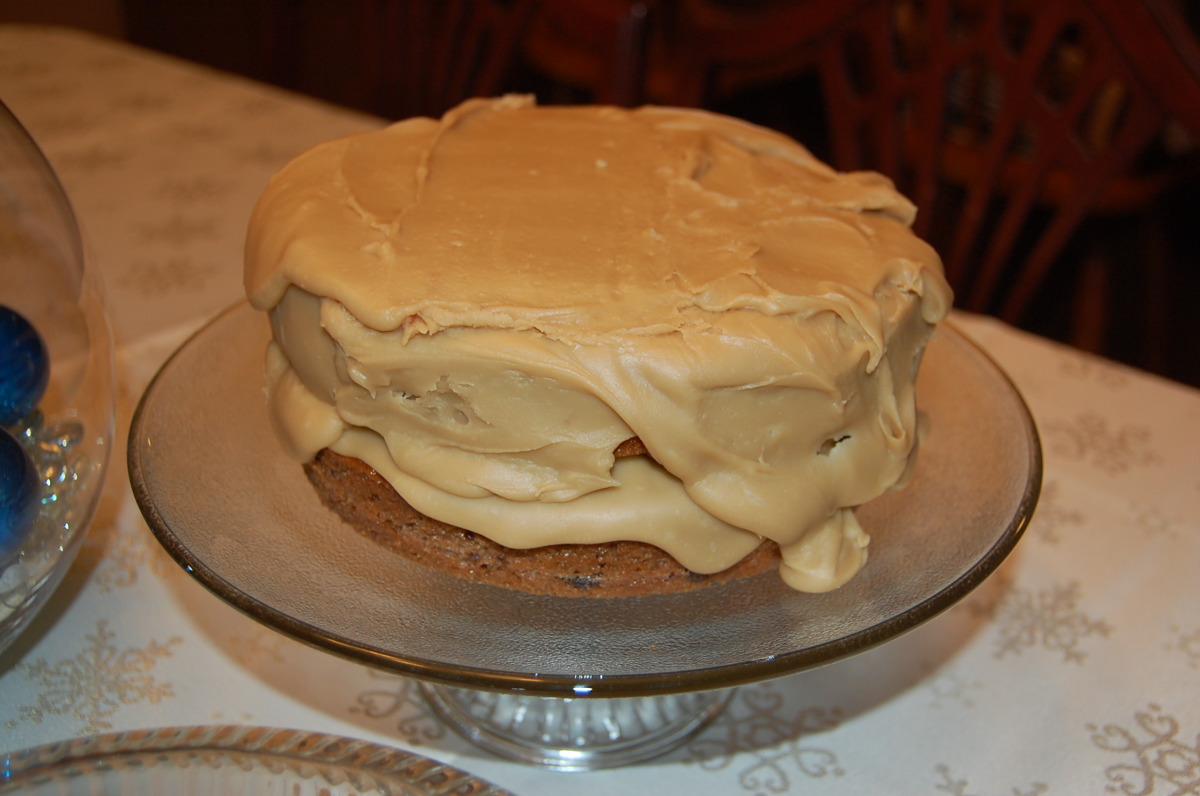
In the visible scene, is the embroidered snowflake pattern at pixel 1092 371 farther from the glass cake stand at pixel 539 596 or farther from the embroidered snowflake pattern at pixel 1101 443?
the glass cake stand at pixel 539 596

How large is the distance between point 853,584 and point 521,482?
253 mm

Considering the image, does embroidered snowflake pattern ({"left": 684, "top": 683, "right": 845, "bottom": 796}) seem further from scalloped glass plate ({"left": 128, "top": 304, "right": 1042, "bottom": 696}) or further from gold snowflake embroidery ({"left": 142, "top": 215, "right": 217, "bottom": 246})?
gold snowflake embroidery ({"left": 142, "top": 215, "right": 217, "bottom": 246})

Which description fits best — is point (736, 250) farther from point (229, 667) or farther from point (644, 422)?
point (229, 667)

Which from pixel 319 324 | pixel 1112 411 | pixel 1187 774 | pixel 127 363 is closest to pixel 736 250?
pixel 319 324

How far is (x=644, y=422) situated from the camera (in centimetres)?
73

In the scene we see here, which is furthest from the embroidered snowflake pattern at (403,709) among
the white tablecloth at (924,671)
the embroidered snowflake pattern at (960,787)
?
the embroidered snowflake pattern at (960,787)

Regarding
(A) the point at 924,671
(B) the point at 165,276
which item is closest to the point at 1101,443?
(A) the point at 924,671

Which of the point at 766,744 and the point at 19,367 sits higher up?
the point at 19,367

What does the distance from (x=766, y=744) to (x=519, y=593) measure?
0.24 metres

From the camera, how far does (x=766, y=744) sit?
890mm

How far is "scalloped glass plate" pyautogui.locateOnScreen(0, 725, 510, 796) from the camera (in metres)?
0.65

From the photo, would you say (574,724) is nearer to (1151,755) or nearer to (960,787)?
(960,787)

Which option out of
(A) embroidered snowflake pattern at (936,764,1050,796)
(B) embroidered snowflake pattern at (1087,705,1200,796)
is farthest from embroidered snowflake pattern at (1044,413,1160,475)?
(A) embroidered snowflake pattern at (936,764,1050,796)

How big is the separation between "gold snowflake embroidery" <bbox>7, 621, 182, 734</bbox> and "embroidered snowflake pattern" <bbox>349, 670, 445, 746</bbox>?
0.53 feet
